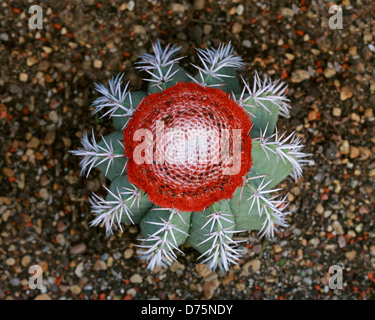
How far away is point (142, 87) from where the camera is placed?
2186 millimetres

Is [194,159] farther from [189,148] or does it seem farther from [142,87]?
[142,87]

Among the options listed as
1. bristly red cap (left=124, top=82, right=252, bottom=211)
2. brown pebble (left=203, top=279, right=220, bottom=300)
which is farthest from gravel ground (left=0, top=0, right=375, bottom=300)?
bristly red cap (left=124, top=82, right=252, bottom=211)

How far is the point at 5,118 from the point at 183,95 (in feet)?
4.03

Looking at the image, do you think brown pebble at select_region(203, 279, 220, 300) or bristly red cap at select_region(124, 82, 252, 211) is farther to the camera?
brown pebble at select_region(203, 279, 220, 300)

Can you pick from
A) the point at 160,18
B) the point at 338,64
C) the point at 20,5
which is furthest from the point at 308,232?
the point at 20,5

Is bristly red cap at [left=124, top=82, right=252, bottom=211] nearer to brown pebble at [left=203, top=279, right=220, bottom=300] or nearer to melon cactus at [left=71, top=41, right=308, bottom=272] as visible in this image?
melon cactus at [left=71, top=41, right=308, bottom=272]

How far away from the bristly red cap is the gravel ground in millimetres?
791

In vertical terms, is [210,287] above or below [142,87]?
below

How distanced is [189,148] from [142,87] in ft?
3.47

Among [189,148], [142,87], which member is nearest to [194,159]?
[189,148]

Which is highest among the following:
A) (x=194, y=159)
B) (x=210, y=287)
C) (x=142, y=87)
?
(x=142, y=87)

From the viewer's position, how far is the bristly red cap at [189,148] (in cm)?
122

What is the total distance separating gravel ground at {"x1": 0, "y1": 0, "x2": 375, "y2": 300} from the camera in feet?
7.00

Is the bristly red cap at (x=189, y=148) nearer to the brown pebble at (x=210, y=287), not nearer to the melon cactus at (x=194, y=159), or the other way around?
the melon cactus at (x=194, y=159)
